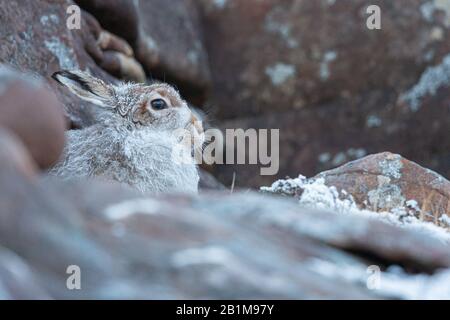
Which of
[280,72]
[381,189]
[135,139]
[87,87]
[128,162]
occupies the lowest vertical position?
[381,189]

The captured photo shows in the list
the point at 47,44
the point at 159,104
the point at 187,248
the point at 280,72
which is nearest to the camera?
the point at 187,248

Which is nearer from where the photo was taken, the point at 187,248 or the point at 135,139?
the point at 187,248

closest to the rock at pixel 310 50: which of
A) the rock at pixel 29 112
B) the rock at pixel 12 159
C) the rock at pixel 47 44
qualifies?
the rock at pixel 47 44

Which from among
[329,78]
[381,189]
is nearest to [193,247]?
[381,189]

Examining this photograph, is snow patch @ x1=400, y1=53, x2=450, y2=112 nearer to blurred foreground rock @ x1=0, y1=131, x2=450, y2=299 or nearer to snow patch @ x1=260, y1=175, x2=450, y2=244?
snow patch @ x1=260, y1=175, x2=450, y2=244

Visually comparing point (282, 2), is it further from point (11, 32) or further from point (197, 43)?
point (11, 32)

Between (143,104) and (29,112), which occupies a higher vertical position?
(143,104)

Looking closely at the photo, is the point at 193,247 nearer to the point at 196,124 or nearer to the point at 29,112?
the point at 29,112

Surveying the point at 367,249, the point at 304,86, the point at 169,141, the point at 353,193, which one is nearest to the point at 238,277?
the point at 367,249
